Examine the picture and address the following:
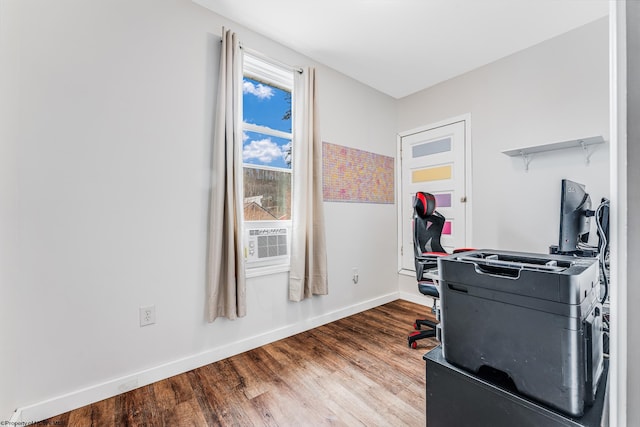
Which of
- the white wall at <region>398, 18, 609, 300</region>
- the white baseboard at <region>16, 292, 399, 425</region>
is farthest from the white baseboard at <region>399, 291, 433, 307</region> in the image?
the white baseboard at <region>16, 292, 399, 425</region>

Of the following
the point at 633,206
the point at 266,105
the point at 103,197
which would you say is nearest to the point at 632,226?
the point at 633,206

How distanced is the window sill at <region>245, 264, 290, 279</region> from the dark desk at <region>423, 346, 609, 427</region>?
1556 mm

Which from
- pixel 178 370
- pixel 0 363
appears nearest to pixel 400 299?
pixel 178 370

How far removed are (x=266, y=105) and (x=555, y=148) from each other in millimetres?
2459

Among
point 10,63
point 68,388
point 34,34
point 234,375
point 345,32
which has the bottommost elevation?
point 234,375

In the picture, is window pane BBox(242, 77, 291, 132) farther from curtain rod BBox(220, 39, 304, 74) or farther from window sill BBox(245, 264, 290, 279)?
window sill BBox(245, 264, 290, 279)

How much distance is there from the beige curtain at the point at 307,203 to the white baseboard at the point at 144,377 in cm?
33

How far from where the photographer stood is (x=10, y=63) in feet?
4.43

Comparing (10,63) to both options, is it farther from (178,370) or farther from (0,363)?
(178,370)

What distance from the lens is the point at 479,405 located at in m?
0.82

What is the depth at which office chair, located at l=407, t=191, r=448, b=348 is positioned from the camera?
2199 millimetres

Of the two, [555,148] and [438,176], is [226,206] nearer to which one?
[438,176]

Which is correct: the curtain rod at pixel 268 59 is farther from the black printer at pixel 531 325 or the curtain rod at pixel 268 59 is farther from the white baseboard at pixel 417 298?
the white baseboard at pixel 417 298

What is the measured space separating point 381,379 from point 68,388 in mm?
1794
